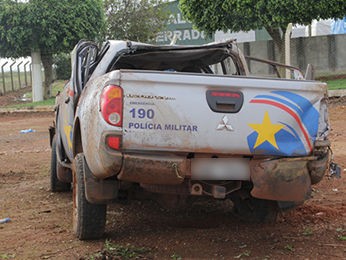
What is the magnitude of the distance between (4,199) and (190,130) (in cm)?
380

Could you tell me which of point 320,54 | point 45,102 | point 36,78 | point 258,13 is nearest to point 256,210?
point 258,13

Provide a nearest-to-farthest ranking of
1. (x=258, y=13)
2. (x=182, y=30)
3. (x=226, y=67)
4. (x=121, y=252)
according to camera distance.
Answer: (x=121, y=252) → (x=226, y=67) → (x=258, y=13) → (x=182, y=30)

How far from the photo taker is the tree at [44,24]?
25.0 m

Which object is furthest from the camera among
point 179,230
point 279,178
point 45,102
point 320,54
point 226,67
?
point 45,102

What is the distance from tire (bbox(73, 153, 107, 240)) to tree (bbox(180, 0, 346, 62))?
14.2 meters

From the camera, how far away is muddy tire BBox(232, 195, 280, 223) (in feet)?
18.5

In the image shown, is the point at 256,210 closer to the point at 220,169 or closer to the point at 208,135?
the point at 220,169

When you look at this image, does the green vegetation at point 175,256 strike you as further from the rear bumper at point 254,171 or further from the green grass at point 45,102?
the green grass at point 45,102

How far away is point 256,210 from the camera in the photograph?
5.81m

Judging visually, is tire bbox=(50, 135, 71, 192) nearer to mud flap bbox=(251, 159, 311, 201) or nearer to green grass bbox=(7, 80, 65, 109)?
mud flap bbox=(251, 159, 311, 201)

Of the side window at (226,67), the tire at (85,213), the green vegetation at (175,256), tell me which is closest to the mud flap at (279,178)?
the green vegetation at (175,256)

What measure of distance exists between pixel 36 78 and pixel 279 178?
75.4ft

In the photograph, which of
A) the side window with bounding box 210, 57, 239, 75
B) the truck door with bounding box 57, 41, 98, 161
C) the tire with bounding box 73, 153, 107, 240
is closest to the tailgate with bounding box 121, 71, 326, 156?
the tire with bounding box 73, 153, 107, 240

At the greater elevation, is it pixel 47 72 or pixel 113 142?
pixel 47 72
